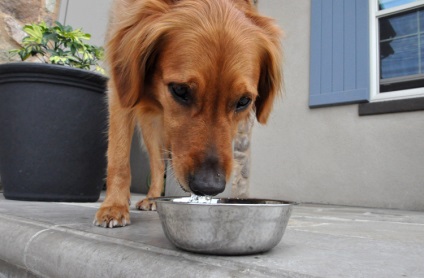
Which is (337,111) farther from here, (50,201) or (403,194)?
(50,201)

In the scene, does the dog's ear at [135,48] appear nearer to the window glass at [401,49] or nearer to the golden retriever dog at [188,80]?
the golden retriever dog at [188,80]

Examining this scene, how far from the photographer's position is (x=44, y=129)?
114 inches

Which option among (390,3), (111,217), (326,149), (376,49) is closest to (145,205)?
(111,217)

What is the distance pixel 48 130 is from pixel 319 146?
277cm

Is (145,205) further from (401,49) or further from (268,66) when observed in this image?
(401,49)

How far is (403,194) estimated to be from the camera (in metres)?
3.75

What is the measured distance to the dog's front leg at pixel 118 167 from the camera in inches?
71.4

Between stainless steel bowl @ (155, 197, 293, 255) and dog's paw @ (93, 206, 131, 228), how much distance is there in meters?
0.62

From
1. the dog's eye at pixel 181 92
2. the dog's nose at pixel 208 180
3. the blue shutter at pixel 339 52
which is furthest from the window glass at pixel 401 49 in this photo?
the dog's nose at pixel 208 180

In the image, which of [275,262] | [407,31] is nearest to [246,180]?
[407,31]

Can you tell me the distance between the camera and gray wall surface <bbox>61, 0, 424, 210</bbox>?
12.4 feet

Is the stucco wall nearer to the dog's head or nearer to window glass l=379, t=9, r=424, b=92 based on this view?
window glass l=379, t=9, r=424, b=92

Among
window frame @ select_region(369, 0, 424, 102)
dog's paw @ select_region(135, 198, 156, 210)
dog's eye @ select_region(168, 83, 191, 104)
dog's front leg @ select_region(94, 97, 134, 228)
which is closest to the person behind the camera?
dog's eye @ select_region(168, 83, 191, 104)

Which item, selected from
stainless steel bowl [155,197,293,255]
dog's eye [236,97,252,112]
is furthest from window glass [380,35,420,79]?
stainless steel bowl [155,197,293,255]
